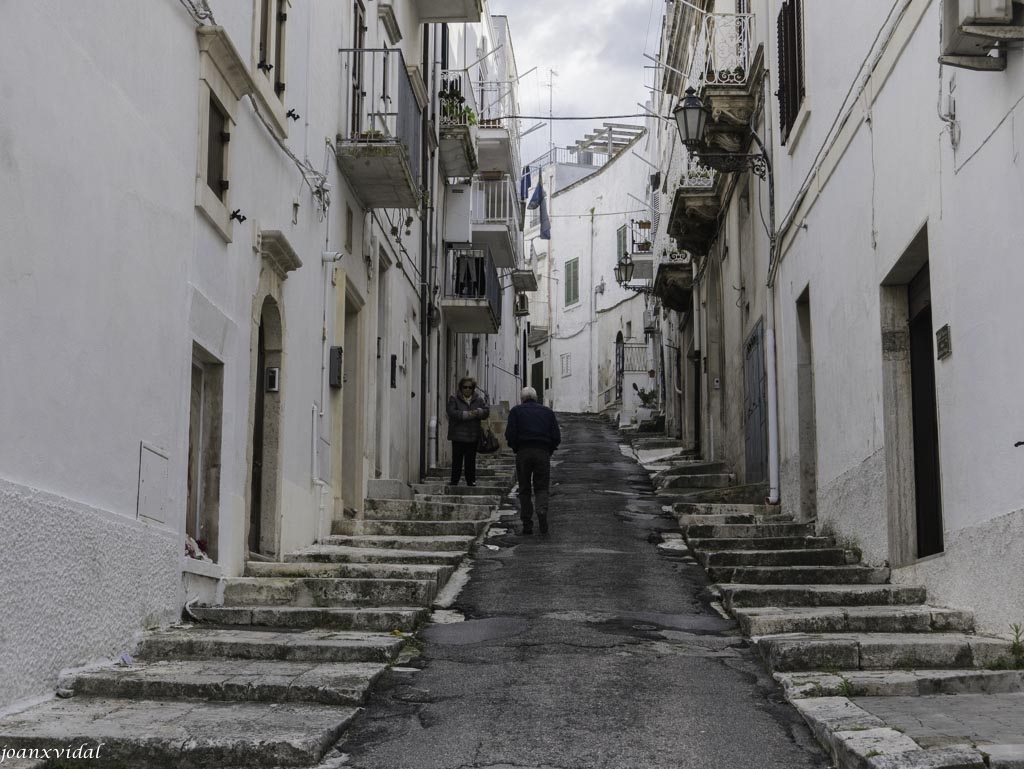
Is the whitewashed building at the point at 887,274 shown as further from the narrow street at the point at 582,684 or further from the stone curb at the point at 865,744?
the narrow street at the point at 582,684

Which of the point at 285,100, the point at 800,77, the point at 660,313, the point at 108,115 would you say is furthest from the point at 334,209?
the point at 660,313

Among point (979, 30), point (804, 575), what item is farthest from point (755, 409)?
point (979, 30)

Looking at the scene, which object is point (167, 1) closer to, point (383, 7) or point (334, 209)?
point (334, 209)

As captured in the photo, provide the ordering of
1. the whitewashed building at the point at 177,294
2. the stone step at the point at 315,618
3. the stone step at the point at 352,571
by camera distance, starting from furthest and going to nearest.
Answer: the stone step at the point at 352,571, the stone step at the point at 315,618, the whitewashed building at the point at 177,294

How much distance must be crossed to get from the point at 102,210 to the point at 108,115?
21.3 inches

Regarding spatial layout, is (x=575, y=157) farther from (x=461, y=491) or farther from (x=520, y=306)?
(x=461, y=491)

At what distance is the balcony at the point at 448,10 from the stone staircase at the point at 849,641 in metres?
10.3

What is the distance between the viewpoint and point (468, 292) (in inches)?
918

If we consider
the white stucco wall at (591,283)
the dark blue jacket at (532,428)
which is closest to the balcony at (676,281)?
the dark blue jacket at (532,428)

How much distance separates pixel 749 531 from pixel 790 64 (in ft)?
16.9

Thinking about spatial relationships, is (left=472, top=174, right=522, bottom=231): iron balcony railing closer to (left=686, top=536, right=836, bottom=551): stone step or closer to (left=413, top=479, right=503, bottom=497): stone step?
(left=413, top=479, right=503, bottom=497): stone step

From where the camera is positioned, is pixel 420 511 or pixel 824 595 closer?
pixel 824 595

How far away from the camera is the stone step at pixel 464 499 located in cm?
1513

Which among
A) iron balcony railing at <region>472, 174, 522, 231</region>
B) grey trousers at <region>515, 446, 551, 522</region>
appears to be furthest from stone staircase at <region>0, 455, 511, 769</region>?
iron balcony railing at <region>472, 174, 522, 231</region>
